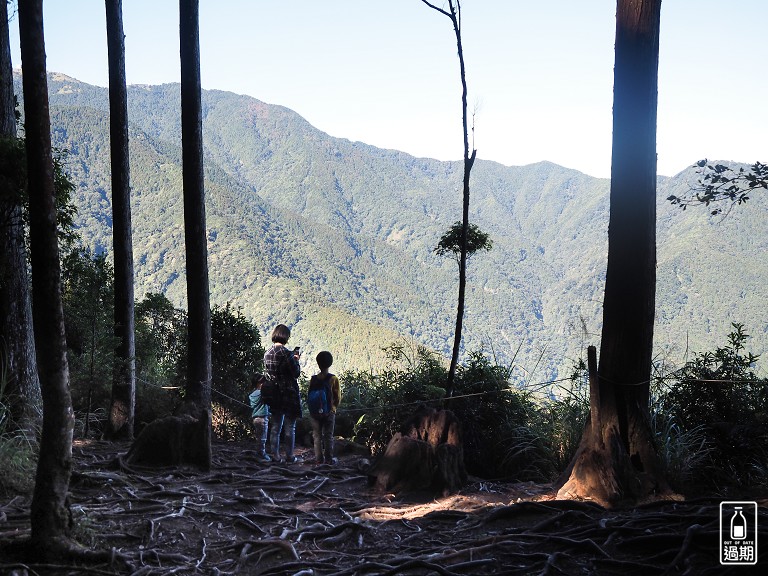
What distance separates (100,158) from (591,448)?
134413mm

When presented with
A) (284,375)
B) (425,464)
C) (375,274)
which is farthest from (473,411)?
(375,274)

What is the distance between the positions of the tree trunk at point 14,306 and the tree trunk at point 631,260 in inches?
219

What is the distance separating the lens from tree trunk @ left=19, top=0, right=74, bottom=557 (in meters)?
4.29

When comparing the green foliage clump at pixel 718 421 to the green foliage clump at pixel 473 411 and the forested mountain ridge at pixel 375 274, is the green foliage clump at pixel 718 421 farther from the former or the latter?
the forested mountain ridge at pixel 375 274

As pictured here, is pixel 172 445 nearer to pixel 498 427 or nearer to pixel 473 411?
pixel 473 411

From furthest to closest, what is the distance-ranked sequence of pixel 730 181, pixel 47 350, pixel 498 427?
pixel 498 427 < pixel 730 181 < pixel 47 350

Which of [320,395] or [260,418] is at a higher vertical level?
[320,395]

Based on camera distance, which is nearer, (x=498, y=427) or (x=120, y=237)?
(x=498, y=427)

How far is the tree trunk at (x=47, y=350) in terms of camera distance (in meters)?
4.29

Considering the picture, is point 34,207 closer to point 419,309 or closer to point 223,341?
point 223,341

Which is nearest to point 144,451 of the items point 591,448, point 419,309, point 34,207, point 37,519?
point 37,519

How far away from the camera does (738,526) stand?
3.87 meters

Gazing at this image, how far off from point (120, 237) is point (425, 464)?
613cm

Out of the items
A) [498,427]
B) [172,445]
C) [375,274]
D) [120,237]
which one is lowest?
[375,274]
